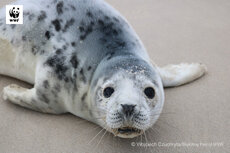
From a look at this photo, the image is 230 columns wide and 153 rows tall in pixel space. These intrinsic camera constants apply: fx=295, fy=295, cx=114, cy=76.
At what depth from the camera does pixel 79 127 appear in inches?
91.5

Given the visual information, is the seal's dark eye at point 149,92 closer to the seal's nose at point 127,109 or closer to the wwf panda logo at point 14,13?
the seal's nose at point 127,109

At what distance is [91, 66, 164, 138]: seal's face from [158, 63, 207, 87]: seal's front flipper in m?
0.64

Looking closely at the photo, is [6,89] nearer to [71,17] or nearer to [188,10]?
[71,17]

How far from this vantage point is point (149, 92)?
203cm

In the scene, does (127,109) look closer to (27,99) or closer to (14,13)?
(27,99)

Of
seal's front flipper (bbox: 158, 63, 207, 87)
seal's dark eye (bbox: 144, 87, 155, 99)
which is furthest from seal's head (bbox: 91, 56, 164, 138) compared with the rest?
seal's front flipper (bbox: 158, 63, 207, 87)

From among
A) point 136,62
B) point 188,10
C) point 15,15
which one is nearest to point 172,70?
point 136,62

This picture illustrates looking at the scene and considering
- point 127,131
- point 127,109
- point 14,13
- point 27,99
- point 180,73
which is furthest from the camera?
point 180,73

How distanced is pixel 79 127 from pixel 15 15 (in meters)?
1.20

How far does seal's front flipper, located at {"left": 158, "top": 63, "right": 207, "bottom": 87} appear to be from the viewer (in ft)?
9.11

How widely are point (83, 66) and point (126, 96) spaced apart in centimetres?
57

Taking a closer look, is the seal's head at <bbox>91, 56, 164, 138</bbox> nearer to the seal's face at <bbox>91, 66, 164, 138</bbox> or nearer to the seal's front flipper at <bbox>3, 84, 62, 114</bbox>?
the seal's face at <bbox>91, 66, 164, 138</bbox>

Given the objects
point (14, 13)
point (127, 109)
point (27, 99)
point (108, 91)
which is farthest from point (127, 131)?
point (14, 13)

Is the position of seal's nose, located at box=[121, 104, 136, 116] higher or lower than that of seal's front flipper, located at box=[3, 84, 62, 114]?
higher
